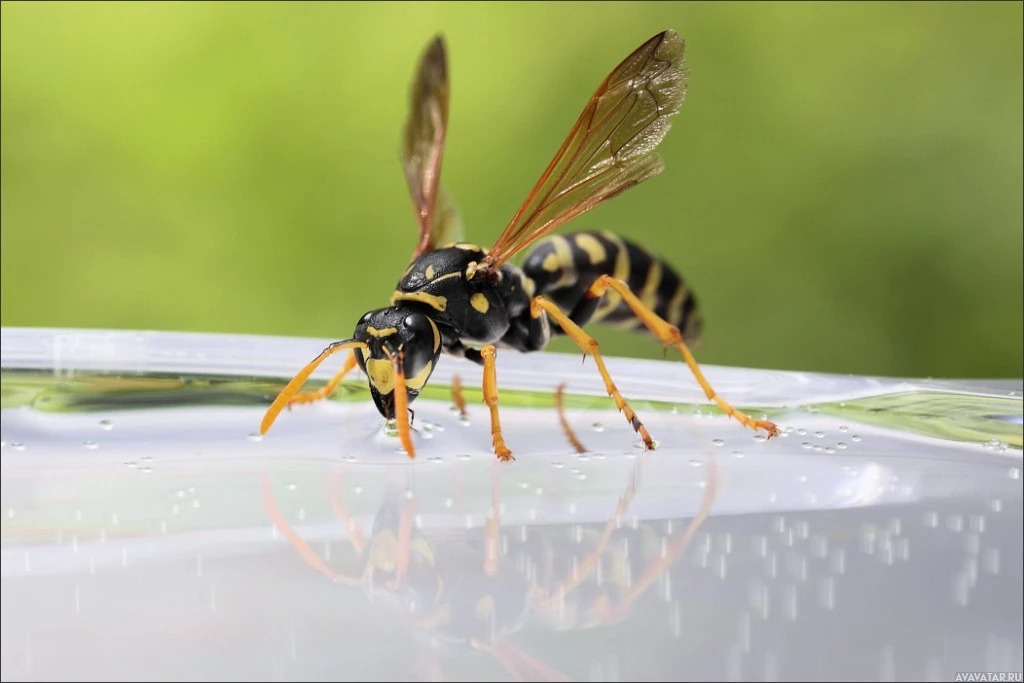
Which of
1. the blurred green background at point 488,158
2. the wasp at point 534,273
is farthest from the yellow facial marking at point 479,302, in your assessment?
the blurred green background at point 488,158

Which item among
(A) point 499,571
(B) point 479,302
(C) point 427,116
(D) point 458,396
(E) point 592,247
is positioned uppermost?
(C) point 427,116

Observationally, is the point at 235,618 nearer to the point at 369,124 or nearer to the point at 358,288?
the point at 358,288

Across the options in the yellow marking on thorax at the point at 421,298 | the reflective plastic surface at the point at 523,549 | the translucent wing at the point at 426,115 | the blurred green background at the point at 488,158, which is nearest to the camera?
the reflective plastic surface at the point at 523,549

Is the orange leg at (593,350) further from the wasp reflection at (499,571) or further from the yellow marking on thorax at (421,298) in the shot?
the wasp reflection at (499,571)

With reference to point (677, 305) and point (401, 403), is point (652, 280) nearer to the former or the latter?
point (677, 305)

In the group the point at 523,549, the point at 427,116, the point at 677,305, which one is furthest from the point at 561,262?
the point at 523,549
